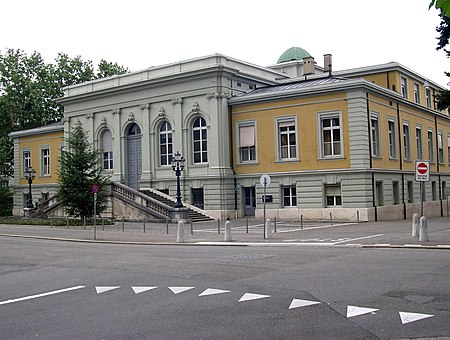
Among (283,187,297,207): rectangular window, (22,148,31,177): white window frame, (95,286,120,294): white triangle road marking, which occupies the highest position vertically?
(22,148,31,177): white window frame

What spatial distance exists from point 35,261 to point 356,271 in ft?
33.7

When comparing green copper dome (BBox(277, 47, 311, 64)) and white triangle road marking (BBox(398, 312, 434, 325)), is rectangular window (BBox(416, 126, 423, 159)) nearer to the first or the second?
green copper dome (BBox(277, 47, 311, 64))

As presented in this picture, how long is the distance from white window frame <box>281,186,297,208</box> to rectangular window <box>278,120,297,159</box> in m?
2.12

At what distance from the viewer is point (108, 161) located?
4962 centimetres

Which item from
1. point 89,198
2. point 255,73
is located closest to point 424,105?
point 255,73

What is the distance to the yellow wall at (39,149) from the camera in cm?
5562

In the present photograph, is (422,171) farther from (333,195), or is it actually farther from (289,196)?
(289,196)

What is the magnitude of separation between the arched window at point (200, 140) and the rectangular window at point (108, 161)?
9.33 m

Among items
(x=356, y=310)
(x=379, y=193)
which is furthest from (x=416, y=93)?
(x=356, y=310)

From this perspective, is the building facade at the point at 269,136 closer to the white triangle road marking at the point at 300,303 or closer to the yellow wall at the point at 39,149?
the yellow wall at the point at 39,149

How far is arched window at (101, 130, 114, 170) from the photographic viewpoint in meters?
49.2

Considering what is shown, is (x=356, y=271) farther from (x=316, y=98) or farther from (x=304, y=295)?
(x=316, y=98)

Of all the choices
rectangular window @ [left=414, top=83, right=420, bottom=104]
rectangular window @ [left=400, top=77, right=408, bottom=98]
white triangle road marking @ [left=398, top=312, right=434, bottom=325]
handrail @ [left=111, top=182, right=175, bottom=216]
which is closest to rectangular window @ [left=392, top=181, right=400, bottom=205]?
rectangular window @ [left=400, top=77, right=408, bottom=98]

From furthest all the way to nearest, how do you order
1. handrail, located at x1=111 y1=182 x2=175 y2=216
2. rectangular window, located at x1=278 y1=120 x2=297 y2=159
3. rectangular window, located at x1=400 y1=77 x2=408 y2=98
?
rectangular window, located at x1=400 y1=77 x2=408 y2=98 → rectangular window, located at x1=278 y1=120 x2=297 y2=159 → handrail, located at x1=111 y1=182 x2=175 y2=216
